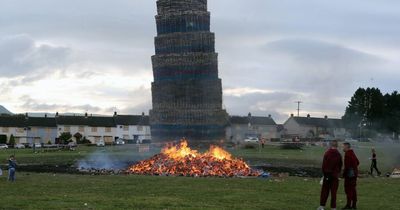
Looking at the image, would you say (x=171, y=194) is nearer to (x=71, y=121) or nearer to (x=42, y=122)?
(x=42, y=122)

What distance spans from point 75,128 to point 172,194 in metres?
126

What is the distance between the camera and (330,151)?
1922cm

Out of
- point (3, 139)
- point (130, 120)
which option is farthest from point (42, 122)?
point (130, 120)

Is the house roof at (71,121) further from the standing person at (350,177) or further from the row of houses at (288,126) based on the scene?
the standing person at (350,177)

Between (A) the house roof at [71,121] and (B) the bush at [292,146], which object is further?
(A) the house roof at [71,121]

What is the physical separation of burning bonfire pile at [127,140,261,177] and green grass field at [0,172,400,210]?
576 centimetres

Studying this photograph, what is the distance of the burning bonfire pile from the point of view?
119 feet

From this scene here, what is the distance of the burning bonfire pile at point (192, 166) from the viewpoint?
36.4 meters

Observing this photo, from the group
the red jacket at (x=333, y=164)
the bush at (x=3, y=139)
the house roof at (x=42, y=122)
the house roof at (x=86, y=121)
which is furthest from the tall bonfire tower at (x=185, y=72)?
the house roof at (x=86, y=121)

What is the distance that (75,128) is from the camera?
146 metres

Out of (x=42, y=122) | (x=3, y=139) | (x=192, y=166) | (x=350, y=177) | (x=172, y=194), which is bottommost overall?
(x=172, y=194)

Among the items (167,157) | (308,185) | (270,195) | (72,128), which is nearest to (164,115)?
(167,157)

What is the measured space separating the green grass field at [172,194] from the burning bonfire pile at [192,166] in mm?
5756

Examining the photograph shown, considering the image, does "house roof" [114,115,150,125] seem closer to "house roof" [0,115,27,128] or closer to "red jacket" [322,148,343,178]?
"house roof" [0,115,27,128]
